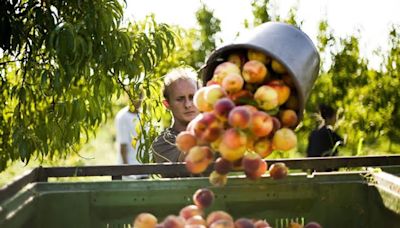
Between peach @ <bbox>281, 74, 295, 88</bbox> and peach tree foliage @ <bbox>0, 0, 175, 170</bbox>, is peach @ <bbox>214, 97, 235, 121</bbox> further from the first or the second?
peach tree foliage @ <bbox>0, 0, 175, 170</bbox>

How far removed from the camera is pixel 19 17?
3.15 m

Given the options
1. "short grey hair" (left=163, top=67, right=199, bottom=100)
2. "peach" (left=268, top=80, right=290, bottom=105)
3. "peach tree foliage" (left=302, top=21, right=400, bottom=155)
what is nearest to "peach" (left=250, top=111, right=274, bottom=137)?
"peach" (left=268, top=80, right=290, bottom=105)

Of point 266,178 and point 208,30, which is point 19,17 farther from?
point 208,30

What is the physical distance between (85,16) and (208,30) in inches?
156

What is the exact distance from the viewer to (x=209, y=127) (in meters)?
1.68

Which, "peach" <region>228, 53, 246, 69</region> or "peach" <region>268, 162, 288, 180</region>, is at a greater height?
"peach" <region>228, 53, 246, 69</region>

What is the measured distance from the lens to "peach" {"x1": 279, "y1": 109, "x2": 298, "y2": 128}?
180cm

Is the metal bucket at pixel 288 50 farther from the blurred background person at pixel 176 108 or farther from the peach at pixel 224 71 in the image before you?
the blurred background person at pixel 176 108

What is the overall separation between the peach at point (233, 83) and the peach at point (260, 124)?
10cm

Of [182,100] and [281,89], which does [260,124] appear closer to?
[281,89]

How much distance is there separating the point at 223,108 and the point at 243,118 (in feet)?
0.21

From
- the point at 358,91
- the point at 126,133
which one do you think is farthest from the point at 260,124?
the point at 358,91

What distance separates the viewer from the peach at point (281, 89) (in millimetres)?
1779

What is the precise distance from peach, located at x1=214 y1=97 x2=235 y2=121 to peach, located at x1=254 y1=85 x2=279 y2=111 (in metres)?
0.10
